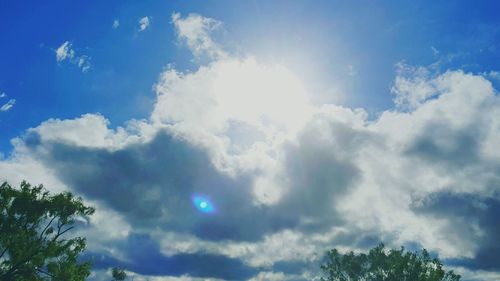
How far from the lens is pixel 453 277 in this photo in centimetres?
8169

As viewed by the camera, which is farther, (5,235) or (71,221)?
(71,221)

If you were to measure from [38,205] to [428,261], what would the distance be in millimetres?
67517

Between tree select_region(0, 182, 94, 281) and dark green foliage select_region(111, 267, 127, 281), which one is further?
dark green foliage select_region(111, 267, 127, 281)

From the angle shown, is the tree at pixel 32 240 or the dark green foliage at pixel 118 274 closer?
the tree at pixel 32 240

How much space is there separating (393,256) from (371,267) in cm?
465

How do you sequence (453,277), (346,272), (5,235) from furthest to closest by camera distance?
1. (346,272)
2. (453,277)
3. (5,235)

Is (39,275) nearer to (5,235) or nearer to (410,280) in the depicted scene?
(5,235)

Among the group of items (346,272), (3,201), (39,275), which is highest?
(346,272)

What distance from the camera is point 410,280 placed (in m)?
83.0

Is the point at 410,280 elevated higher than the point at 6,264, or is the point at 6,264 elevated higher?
the point at 410,280

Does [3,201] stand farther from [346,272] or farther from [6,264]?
[346,272]

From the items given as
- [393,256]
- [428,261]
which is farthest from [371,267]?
[428,261]


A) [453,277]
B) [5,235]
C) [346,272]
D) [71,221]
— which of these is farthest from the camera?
[346,272]

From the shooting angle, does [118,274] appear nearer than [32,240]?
No
